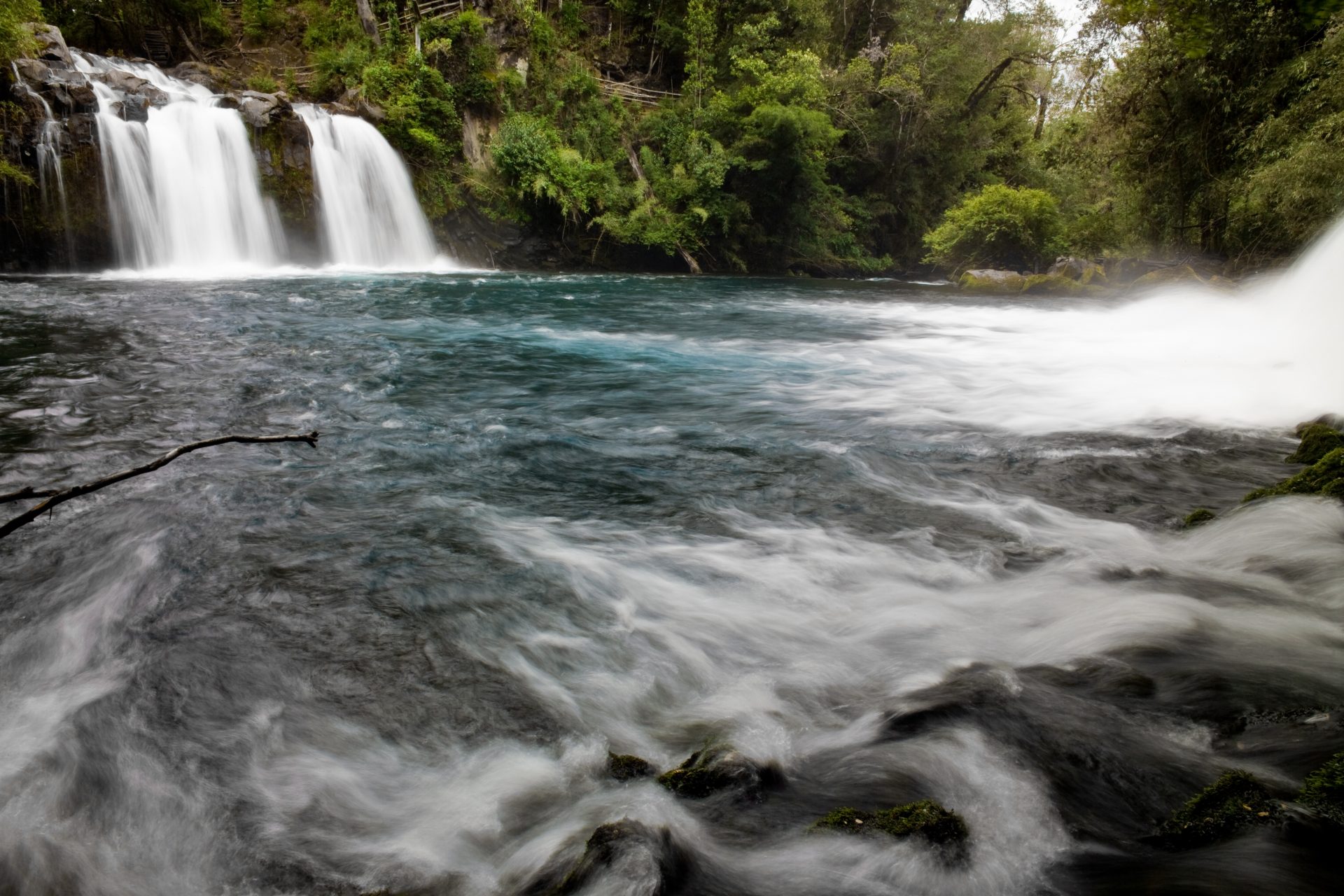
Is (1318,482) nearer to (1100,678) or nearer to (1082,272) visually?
(1100,678)

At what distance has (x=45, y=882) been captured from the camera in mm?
1915

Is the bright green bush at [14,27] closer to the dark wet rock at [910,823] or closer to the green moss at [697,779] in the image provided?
the green moss at [697,779]

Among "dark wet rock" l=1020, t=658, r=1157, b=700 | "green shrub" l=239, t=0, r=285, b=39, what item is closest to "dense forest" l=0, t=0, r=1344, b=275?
"green shrub" l=239, t=0, r=285, b=39

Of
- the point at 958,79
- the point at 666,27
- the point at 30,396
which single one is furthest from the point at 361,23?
the point at 30,396

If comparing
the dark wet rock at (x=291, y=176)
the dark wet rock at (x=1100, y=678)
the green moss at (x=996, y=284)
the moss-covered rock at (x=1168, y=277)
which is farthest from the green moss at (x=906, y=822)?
the green moss at (x=996, y=284)

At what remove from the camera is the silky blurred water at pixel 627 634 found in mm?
2096

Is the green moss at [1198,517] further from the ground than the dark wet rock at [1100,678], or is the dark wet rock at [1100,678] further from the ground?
the green moss at [1198,517]

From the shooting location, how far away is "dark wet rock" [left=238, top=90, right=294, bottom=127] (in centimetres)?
1877

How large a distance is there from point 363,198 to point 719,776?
74.1ft

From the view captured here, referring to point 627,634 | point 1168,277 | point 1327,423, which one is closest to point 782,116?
point 1168,277

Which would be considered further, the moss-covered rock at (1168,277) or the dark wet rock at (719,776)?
the moss-covered rock at (1168,277)

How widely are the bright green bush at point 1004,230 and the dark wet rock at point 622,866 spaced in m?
27.0

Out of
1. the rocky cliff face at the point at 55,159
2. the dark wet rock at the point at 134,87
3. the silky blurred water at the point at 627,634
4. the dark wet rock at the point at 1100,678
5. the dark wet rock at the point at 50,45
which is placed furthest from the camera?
the dark wet rock at the point at 134,87

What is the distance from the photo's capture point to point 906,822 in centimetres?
203
